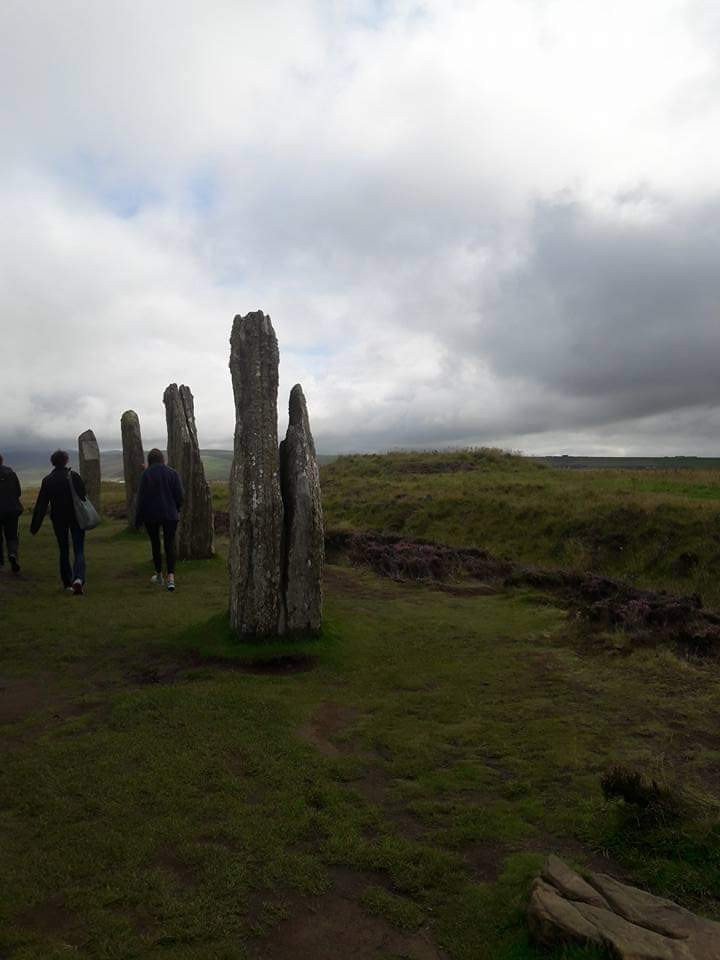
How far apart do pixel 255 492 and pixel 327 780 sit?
5.43 metres

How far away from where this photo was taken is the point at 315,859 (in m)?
5.08

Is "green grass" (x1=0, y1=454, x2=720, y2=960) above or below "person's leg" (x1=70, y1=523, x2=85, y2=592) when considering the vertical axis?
below

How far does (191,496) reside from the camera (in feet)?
60.3

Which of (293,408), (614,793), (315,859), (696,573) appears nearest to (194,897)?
(315,859)

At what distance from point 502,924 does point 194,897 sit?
6.98 ft

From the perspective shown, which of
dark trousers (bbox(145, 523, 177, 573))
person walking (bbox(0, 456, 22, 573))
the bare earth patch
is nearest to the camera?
the bare earth patch

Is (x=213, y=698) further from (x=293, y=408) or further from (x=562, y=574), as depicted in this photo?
(x=562, y=574)

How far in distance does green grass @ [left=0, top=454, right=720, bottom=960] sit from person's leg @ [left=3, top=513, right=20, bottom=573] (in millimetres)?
4575

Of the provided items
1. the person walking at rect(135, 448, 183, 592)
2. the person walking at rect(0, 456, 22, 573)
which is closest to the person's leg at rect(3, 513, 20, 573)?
the person walking at rect(0, 456, 22, 573)

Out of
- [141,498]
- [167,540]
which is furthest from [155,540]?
→ [141,498]

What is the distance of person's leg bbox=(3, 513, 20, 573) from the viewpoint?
16142 mm

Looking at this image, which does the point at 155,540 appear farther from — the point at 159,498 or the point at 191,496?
the point at 191,496

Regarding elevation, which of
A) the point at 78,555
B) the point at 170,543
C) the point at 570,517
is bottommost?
the point at 570,517

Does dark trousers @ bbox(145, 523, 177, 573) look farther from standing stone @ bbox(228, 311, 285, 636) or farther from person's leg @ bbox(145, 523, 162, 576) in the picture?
standing stone @ bbox(228, 311, 285, 636)
